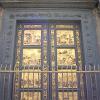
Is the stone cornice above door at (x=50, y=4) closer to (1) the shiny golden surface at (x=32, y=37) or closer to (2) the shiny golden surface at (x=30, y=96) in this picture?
(1) the shiny golden surface at (x=32, y=37)

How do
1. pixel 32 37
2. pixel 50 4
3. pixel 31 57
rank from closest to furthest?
pixel 31 57 < pixel 32 37 < pixel 50 4

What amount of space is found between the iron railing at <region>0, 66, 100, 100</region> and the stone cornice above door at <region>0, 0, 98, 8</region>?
5.49ft

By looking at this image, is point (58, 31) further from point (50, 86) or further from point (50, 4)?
point (50, 86)

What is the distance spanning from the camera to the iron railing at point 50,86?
568 cm

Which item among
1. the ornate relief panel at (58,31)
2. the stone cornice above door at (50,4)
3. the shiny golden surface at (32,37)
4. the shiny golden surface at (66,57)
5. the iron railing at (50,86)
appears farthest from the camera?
the stone cornice above door at (50,4)

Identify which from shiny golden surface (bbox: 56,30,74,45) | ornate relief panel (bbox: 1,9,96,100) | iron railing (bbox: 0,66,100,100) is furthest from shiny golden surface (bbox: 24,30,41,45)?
iron railing (bbox: 0,66,100,100)

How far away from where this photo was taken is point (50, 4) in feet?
21.9

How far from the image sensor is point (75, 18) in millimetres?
6551

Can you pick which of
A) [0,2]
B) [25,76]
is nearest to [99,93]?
[25,76]

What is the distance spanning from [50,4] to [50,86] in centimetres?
209

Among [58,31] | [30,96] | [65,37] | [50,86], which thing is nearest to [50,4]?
[58,31]

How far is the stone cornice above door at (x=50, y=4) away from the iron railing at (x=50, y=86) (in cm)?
167

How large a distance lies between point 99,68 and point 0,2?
285 centimetres

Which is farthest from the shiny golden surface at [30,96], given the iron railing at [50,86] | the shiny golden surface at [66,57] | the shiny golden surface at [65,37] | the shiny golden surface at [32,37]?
the shiny golden surface at [65,37]
